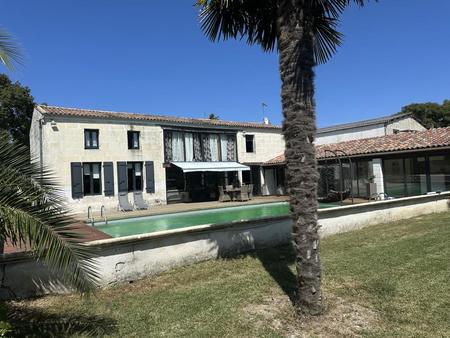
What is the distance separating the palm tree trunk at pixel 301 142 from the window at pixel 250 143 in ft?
114

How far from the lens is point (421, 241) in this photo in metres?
11.6

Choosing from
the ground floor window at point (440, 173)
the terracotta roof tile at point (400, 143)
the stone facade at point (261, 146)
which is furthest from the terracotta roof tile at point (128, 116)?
the ground floor window at point (440, 173)

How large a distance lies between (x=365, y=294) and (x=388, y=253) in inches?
134

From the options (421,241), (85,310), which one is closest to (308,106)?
(85,310)

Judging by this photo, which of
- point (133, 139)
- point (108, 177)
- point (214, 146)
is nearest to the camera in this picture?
point (108, 177)

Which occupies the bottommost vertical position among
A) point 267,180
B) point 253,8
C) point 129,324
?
point 129,324

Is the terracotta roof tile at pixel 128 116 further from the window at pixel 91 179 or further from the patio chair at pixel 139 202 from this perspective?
the patio chair at pixel 139 202

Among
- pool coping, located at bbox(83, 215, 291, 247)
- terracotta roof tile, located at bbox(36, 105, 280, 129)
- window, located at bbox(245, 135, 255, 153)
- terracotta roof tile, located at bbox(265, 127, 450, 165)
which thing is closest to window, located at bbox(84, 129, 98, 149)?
terracotta roof tile, located at bbox(36, 105, 280, 129)

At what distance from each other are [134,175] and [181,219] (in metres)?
9.77

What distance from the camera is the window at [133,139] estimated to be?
33.6m

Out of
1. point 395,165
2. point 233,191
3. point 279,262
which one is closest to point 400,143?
point 395,165

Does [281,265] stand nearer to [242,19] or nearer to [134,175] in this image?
[242,19]

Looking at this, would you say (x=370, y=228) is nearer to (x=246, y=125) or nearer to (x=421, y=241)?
(x=421, y=241)

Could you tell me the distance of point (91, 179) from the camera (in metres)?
31.0
